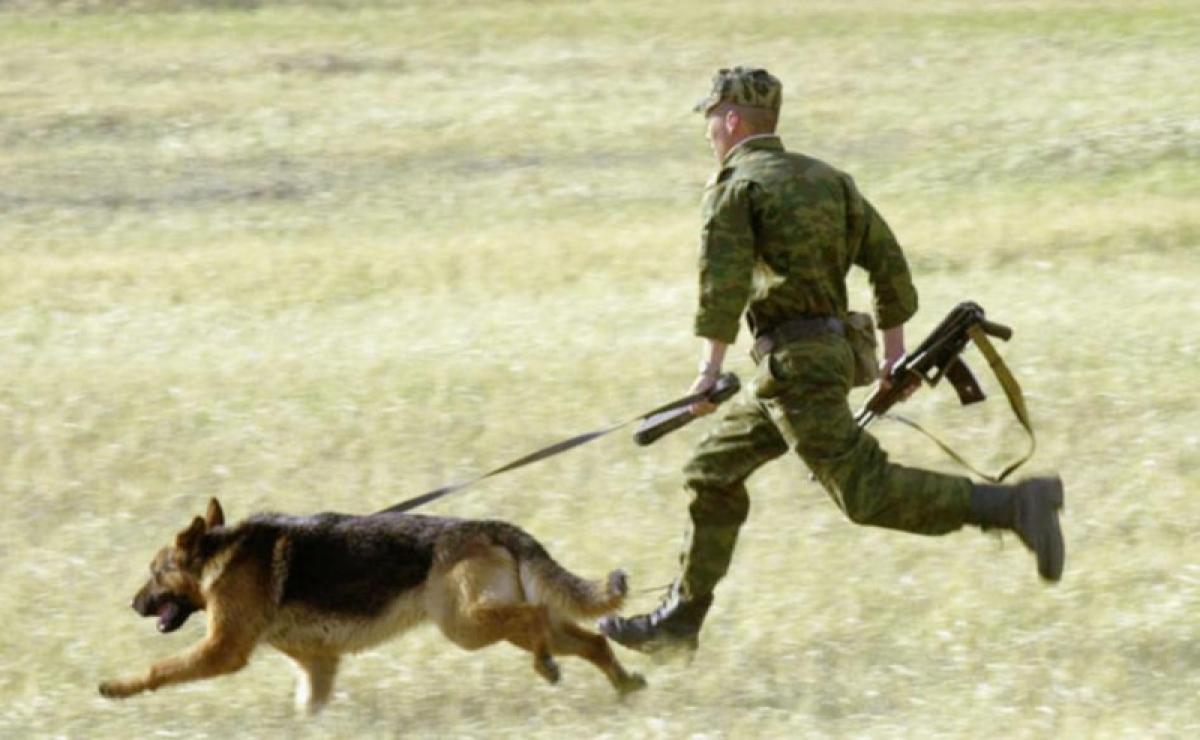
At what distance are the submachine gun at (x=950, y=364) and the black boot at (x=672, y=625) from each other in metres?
1.10

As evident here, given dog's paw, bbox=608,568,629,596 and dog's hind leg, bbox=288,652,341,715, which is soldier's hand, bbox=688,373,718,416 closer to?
dog's paw, bbox=608,568,629,596

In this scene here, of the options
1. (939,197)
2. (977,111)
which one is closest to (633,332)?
(939,197)

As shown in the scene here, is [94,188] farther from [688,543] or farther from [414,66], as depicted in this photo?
[688,543]

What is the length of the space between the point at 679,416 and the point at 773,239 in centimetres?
83

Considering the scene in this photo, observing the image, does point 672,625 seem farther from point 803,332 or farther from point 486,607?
point 803,332

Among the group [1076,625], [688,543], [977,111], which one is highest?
[688,543]

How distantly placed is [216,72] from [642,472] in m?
16.2

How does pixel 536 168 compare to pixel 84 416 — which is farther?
pixel 536 168

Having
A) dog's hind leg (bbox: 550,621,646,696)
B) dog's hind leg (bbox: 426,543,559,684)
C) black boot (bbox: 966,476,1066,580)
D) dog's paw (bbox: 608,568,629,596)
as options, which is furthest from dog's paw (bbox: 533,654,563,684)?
black boot (bbox: 966,476,1066,580)

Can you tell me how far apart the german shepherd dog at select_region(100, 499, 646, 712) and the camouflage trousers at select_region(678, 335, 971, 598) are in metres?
0.87

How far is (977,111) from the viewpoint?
79.5ft

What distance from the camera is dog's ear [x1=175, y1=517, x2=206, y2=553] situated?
9227 mm

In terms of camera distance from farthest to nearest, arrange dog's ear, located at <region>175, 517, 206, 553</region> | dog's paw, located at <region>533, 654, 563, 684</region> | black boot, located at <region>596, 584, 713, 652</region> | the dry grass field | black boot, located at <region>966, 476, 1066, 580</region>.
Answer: the dry grass field
black boot, located at <region>596, 584, 713, 652</region>
dog's ear, located at <region>175, 517, 206, 553</region>
dog's paw, located at <region>533, 654, 563, 684</region>
black boot, located at <region>966, 476, 1066, 580</region>

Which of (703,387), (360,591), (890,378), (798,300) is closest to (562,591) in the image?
(360,591)
